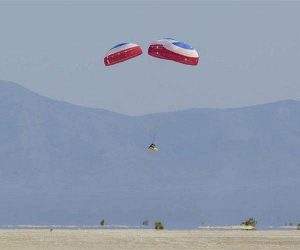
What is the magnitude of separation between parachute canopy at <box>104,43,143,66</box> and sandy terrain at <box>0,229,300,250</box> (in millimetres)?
7716

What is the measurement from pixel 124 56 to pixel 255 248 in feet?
32.7

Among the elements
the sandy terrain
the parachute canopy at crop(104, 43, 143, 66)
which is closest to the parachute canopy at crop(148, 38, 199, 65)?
the parachute canopy at crop(104, 43, 143, 66)

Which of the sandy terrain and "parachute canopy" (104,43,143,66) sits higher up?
"parachute canopy" (104,43,143,66)

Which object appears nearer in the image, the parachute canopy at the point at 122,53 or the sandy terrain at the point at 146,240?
the sandy terrain at the point at 146,240

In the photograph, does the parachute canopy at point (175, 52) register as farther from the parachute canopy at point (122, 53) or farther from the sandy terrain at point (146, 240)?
the sandy terrain at point (146, 240)

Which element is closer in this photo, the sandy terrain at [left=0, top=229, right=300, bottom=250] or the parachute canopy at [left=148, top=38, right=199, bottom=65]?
the sandy terrain at [left=0, top=229, right=300, bottom=250]

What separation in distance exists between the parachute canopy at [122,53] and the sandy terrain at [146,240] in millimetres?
7716

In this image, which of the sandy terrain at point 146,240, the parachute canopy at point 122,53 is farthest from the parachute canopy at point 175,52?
the sandy terrain at point 146,240

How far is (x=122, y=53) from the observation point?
56.5 meters

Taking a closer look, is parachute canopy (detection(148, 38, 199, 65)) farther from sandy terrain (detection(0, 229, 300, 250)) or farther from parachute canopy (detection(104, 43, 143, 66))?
sandy terrain (detection(0, 229, 300, 250))

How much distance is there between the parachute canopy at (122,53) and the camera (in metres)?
56.2

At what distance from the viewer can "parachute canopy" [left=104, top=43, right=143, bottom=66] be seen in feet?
185

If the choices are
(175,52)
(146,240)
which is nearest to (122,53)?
(175,52)

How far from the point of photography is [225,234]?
6431 centimetres
